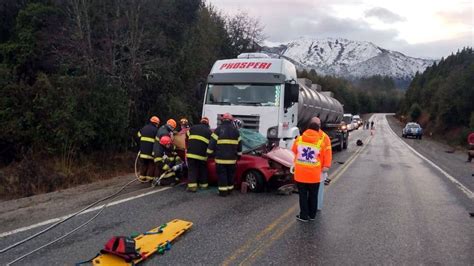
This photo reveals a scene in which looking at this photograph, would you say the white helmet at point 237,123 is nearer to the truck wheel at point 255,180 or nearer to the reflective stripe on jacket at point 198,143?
the reflective stripe on jacket at point 198,143

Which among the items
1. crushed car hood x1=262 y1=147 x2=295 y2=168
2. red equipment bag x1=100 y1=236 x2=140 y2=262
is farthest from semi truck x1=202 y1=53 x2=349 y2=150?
red equipment bag x1=100 y1=236 x2=140 y2=262

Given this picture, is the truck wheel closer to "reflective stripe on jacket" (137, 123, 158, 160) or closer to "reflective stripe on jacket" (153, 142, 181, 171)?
"reflective stripe on jacket" (153, 142, 181, 171)

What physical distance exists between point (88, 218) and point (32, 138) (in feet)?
21.9

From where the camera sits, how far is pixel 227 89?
12367mm

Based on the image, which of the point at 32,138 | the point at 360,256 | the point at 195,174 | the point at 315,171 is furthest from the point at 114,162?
the point at 360,256

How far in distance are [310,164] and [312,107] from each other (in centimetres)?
973

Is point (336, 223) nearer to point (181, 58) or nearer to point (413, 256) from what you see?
Answer: point (413, 256)

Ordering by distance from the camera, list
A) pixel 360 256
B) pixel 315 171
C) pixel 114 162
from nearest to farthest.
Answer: pixel 360 256 → pixel 315 171 → pixel 114 162

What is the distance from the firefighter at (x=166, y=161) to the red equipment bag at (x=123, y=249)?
5015 millimetres

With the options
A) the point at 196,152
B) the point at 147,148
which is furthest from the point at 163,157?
the point at 196,152

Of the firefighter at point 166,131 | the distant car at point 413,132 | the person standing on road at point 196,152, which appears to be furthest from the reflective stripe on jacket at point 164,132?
the distant car at point 413,132

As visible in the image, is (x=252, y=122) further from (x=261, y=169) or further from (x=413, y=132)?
(x=413, y=132)

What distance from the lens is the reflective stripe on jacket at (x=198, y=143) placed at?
9.31 meters

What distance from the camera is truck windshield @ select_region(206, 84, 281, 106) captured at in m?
11.9
